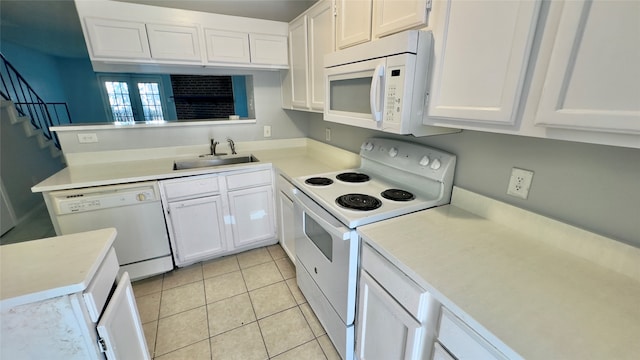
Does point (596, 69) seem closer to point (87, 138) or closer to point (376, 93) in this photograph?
point (376, 93)

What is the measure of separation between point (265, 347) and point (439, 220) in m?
1.28

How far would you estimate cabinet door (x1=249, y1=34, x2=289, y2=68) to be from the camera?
2320 mm

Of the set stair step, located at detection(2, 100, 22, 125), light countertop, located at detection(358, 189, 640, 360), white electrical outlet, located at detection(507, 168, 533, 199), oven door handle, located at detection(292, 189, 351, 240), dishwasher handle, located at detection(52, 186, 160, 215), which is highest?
stair step, located at detection(2, 100, 22, 125)

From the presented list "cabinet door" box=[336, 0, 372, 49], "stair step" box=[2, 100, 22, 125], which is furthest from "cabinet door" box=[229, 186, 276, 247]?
"stair step" box=[2, 100, 22, 125]

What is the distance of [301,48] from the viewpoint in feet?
7.18

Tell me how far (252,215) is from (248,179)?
13.9 inches

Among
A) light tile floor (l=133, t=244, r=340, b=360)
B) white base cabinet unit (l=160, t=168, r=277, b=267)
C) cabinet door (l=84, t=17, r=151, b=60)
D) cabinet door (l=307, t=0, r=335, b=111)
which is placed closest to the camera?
light tile floor (l=133, t=244, r=340, b=360)

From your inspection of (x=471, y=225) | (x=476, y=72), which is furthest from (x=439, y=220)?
(x=476, y=72)

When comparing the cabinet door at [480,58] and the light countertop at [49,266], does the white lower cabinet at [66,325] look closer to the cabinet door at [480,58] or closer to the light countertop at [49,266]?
the light countertop at [49,266]

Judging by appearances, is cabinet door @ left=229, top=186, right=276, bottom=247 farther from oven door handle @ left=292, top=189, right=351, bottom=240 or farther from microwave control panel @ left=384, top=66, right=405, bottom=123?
microwave control panel @ left=384, top=66, right=405, bottom=123

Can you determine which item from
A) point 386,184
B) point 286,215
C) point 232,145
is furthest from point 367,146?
point 232,145

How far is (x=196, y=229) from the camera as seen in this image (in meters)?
2.22

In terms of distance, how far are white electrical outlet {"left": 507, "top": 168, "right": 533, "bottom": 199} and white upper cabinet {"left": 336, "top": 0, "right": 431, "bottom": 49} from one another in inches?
29.5

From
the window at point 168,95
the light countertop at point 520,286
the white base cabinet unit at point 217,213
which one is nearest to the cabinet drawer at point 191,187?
the white base cabinet unit at point 217,213
